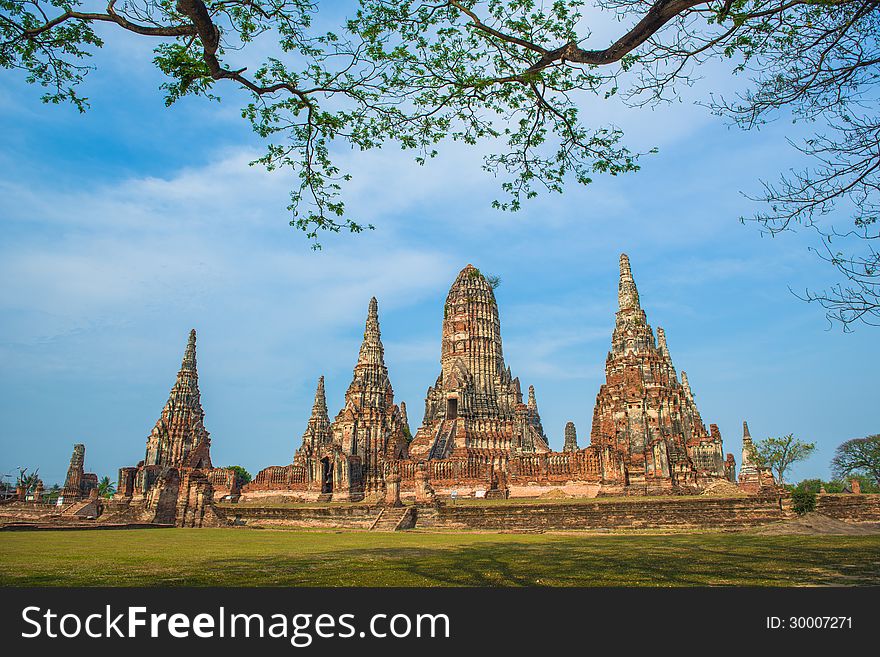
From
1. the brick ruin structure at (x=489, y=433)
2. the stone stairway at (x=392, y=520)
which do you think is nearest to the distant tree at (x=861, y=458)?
the brick ruin structure at (x=489, y=433)

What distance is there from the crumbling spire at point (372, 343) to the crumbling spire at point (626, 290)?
22.2 meters

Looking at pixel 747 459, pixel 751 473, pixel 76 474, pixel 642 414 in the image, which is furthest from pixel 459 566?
pixel 76 474

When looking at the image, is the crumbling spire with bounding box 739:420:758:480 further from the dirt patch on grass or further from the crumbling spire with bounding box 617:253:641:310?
the dirt patch on grass

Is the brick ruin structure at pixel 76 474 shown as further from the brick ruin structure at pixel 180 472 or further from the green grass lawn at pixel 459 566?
the green grass lawn at pixel 459 566

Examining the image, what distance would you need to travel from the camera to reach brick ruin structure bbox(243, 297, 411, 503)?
43562 millimetres

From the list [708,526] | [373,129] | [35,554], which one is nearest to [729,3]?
[373,129]

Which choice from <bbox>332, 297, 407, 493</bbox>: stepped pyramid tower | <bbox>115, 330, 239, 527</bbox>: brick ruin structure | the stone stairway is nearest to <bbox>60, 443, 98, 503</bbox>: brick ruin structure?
<bbox>115, 330, 239, 527</bbox>: brick ruin structure

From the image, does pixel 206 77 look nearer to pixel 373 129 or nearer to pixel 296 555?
pixel 373 129

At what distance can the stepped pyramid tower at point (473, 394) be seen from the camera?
44656 mm

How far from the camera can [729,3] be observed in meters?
7.45

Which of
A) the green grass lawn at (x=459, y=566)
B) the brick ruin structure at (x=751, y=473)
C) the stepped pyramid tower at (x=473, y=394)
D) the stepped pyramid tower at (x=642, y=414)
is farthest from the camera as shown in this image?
the stepped pyramid tower at (x=473, y=394)

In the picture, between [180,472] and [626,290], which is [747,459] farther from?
[180,472]

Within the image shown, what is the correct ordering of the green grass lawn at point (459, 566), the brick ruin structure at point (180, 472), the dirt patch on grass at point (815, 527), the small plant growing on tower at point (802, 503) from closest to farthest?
the green grass lawn at point (459, 566) < the dirt patch on grass at point (815, 527) < the small plant growing on tower at point (802, 503) < the brick ruin structure at point (180, 472)

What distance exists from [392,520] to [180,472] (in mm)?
11365
